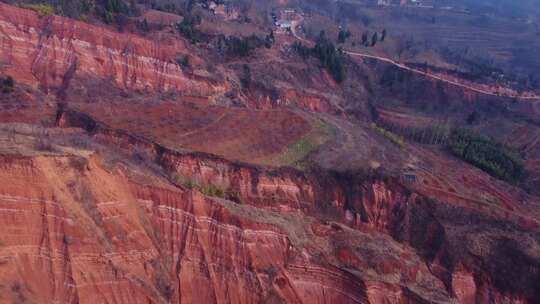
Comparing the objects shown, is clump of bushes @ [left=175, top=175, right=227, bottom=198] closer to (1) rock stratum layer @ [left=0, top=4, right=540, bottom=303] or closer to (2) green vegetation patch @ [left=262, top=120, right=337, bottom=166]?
(1) rock stratum layer @ [left=0, top=4, right=540, bottom=303]

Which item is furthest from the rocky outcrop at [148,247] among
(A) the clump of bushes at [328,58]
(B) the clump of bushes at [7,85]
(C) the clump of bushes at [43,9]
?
(A) the clump of bushes at [328,58]

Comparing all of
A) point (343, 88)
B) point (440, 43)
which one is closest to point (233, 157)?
point (343, 88)

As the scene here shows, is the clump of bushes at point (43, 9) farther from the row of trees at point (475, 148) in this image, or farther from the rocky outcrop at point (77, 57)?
the row of trees at point (475, 148)

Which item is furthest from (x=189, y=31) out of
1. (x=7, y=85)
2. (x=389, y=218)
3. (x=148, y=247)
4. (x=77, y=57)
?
(x=148, y=247)

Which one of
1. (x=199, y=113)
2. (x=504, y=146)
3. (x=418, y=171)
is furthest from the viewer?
(x=504, y=146)

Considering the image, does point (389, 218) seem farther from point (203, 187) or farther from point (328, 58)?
point (328, 58)

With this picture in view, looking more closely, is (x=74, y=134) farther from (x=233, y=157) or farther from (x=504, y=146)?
(x=504, y=146)

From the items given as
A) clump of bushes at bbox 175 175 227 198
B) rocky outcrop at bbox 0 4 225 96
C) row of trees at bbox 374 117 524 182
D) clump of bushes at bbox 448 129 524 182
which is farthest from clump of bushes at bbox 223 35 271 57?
clump of bushes at bbox 175 175 227 198
